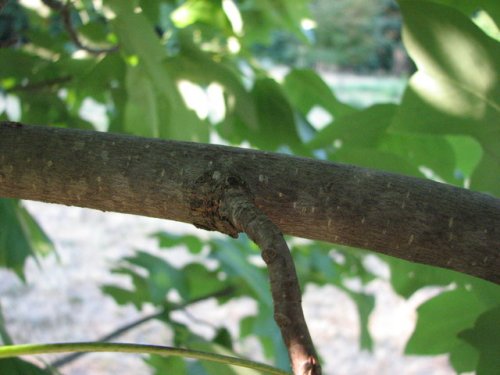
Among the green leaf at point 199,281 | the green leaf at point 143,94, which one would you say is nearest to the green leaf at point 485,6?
the green leaf at point 143,94

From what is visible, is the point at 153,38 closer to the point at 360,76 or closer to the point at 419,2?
the point at 419,2

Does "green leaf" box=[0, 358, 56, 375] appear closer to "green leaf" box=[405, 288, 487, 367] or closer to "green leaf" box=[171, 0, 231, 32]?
"green leaf" box=[405, 288, 487, 367]

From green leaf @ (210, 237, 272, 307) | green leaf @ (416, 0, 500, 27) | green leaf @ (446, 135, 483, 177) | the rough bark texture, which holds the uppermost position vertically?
green leaf @ (416, 0, 500, 27)

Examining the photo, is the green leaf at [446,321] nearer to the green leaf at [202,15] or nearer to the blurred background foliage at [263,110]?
the blurred background foliage at [263,110]

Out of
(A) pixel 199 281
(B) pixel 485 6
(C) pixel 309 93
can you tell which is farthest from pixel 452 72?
(A) pixel 199 281

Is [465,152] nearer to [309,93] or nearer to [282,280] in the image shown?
[309,93]

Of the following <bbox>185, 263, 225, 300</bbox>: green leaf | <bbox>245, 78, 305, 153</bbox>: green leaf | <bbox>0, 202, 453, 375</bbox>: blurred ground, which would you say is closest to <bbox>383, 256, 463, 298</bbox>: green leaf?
<bbox>245, 78, 305, 153</bbox>: green leaf
